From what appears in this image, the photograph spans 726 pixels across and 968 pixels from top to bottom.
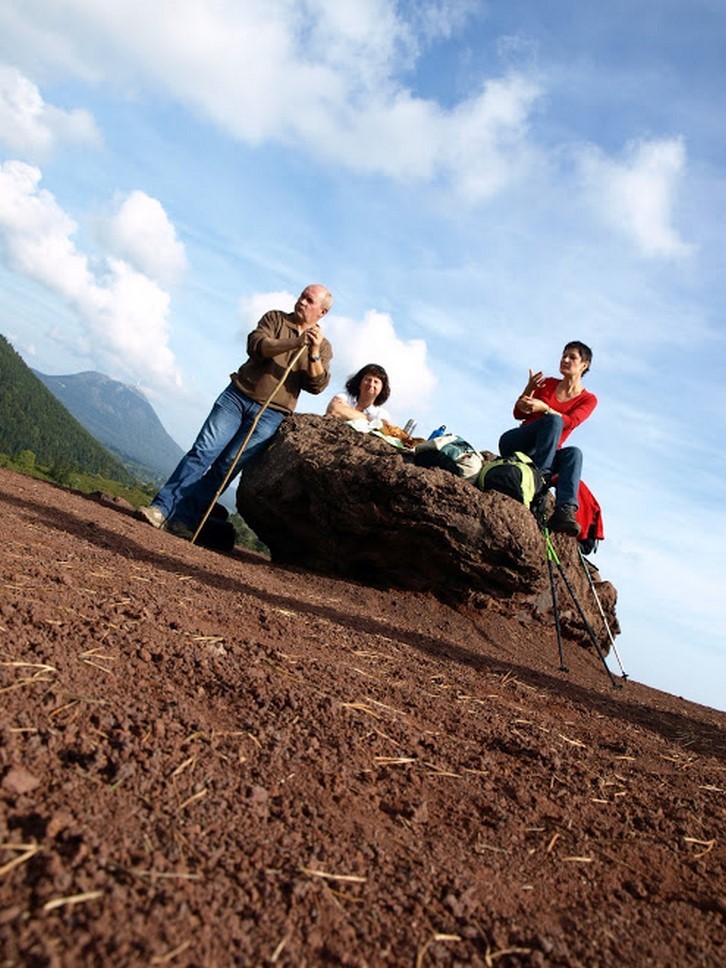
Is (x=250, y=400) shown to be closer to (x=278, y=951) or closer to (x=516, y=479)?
(x=516, y=479)

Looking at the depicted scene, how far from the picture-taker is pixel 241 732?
2.52 meters

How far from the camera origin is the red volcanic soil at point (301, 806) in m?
1.58

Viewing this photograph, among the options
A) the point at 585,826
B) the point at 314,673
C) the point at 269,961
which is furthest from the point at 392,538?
the point at 269,961

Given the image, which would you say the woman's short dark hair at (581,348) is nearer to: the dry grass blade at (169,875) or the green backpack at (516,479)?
the green backpack at (516,479)

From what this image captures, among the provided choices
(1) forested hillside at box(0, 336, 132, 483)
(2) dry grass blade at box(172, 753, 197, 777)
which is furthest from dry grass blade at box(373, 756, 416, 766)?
(1) forested hillside at box(0, 336, 132, 483)

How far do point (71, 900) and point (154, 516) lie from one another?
687 centimetres

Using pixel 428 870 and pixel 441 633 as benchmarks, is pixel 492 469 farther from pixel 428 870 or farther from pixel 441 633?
pixel 428 870

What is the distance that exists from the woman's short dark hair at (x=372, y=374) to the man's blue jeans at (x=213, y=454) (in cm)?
120

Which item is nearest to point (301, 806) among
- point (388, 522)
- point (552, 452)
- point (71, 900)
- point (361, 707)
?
point (71, 900)

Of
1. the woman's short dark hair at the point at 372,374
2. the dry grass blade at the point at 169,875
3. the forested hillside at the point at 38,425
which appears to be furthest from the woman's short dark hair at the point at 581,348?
the forested hillside at the point at 38,425

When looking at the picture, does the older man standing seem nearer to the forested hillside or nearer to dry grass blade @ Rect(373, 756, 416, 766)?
dry grass blade @ Rect(373, 756, 416, 766)

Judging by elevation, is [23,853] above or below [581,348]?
below

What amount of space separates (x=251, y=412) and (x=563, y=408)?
3753 mm

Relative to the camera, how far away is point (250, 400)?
27.7 ft
